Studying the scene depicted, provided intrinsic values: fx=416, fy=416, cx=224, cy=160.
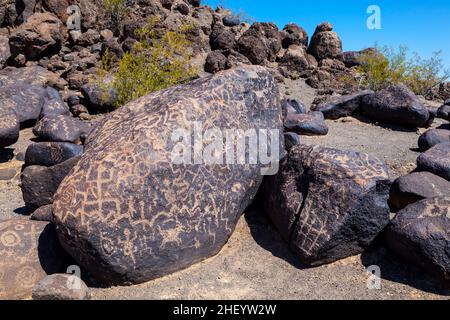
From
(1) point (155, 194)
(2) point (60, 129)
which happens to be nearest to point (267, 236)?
(1) point (155, 194)

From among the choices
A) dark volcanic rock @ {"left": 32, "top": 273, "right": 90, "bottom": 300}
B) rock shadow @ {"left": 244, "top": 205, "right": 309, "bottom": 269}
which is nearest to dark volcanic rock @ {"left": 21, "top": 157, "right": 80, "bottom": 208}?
dark volcanic rock @ {"left": 32, "top": 273, "right": 90, "bottom": 300}

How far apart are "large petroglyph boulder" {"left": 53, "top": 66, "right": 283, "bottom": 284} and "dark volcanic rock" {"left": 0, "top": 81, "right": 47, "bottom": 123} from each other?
4.91m

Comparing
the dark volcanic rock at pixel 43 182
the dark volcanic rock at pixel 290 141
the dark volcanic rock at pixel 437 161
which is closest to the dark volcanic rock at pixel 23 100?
the dark volcanic rock at pixel 43 182

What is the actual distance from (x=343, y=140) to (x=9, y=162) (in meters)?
5.92

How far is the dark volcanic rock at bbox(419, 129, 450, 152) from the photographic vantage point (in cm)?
642

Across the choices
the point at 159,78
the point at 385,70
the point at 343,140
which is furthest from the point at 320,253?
the point at 385,70

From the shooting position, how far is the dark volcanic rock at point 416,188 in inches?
178

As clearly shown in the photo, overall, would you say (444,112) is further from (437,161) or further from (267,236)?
(267,236)

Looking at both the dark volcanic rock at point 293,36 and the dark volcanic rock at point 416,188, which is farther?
the dark volcanic rock at point 293,36

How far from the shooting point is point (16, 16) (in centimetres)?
1395

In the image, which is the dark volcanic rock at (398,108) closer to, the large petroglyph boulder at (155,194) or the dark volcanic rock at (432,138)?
the dark volcanic rock at (432,138)

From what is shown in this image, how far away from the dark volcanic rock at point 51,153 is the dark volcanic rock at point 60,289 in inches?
113

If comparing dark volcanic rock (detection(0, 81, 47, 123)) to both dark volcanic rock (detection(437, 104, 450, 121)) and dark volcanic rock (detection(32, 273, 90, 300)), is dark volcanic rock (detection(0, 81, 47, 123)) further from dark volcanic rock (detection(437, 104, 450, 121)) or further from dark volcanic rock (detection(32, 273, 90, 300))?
dark volcanic rock (detection(437, 104, 450, 121))

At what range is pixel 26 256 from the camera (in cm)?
395
